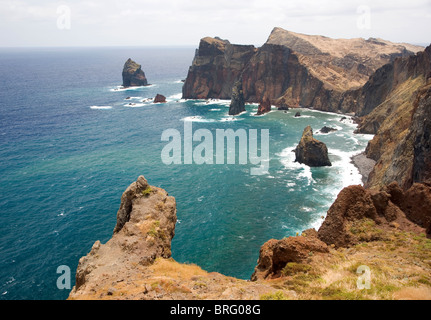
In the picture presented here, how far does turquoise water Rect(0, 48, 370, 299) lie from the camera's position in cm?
4825

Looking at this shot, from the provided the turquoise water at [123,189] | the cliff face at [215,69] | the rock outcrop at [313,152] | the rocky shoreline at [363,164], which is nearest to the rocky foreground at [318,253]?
the rocky shoreline at [363,164]

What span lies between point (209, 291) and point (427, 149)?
37.6 m

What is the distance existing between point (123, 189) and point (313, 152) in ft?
164

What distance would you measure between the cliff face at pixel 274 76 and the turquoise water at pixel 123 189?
99.9ft

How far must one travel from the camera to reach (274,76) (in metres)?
172

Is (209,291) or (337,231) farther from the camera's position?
(337,231)

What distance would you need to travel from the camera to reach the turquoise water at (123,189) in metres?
48.2

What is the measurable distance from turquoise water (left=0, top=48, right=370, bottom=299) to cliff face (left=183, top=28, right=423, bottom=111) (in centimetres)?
3046
